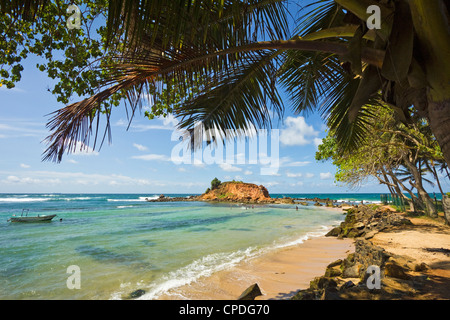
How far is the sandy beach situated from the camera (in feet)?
17.8

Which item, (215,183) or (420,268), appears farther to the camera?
(215,183)

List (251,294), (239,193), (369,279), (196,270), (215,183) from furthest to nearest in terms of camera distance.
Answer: (215,183) < (239,193) < (196,270) < (251,294) < (369,279)

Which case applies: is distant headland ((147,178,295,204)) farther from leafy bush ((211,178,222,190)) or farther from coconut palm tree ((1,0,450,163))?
coconut palm tree ((1,0,450,163))

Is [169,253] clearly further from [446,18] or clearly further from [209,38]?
[446,18]

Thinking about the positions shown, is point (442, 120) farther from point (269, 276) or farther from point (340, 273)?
point (269, 276)

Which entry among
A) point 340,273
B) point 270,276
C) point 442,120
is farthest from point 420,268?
point 442,120

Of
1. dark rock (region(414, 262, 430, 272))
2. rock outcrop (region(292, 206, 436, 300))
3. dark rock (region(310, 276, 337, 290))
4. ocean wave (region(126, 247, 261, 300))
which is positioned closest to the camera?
rock outcrop (region(292, 206, 436, 300))

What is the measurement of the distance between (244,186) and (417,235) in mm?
52645

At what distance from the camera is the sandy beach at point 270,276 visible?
543 centimetres

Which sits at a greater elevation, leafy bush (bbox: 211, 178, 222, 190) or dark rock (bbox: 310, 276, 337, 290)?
leafy bush (bbox: 211, 178, 222, 190)

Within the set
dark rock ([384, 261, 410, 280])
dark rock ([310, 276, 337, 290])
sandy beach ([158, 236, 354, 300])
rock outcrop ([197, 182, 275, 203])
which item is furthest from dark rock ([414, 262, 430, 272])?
rock outcrop ([197, 182, 275, 203])

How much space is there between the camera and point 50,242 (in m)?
12.9

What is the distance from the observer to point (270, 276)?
257 inches
